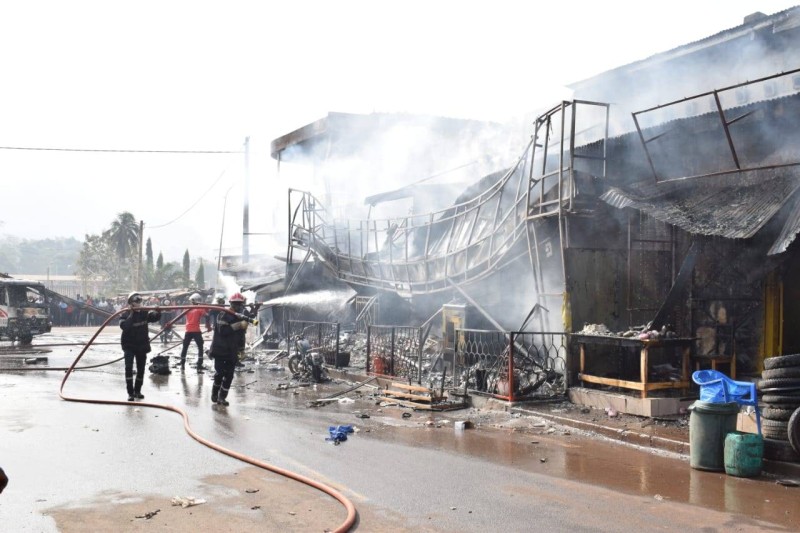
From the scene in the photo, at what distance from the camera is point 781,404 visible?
7.71 meters

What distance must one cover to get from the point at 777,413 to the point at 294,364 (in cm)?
1124

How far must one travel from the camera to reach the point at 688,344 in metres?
10.6

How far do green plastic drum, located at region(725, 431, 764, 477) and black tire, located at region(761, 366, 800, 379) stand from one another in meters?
0.81

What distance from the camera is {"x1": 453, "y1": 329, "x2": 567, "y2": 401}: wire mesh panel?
38.1 ft

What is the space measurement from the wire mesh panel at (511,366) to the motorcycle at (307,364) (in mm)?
3471

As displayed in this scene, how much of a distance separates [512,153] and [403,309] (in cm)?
719

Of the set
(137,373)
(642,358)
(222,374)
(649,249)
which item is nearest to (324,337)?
(222,374)

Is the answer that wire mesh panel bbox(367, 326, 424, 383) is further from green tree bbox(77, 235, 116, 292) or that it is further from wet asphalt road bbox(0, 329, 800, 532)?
green tree bbox(77, 235, 116, 292)

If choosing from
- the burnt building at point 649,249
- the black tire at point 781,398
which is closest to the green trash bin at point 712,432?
the black tire at point 781,398

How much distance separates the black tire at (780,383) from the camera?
7.57 m

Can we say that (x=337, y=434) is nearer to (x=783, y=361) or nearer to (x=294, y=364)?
(x=783, y=361)

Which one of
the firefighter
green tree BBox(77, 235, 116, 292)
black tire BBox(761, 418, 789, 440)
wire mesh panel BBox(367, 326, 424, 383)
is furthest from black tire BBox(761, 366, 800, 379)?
green tree BBox(77, 235, 116, 292)

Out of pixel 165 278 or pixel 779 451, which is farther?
pixel 165 278

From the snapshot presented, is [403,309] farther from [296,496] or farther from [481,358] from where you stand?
[296,496]
